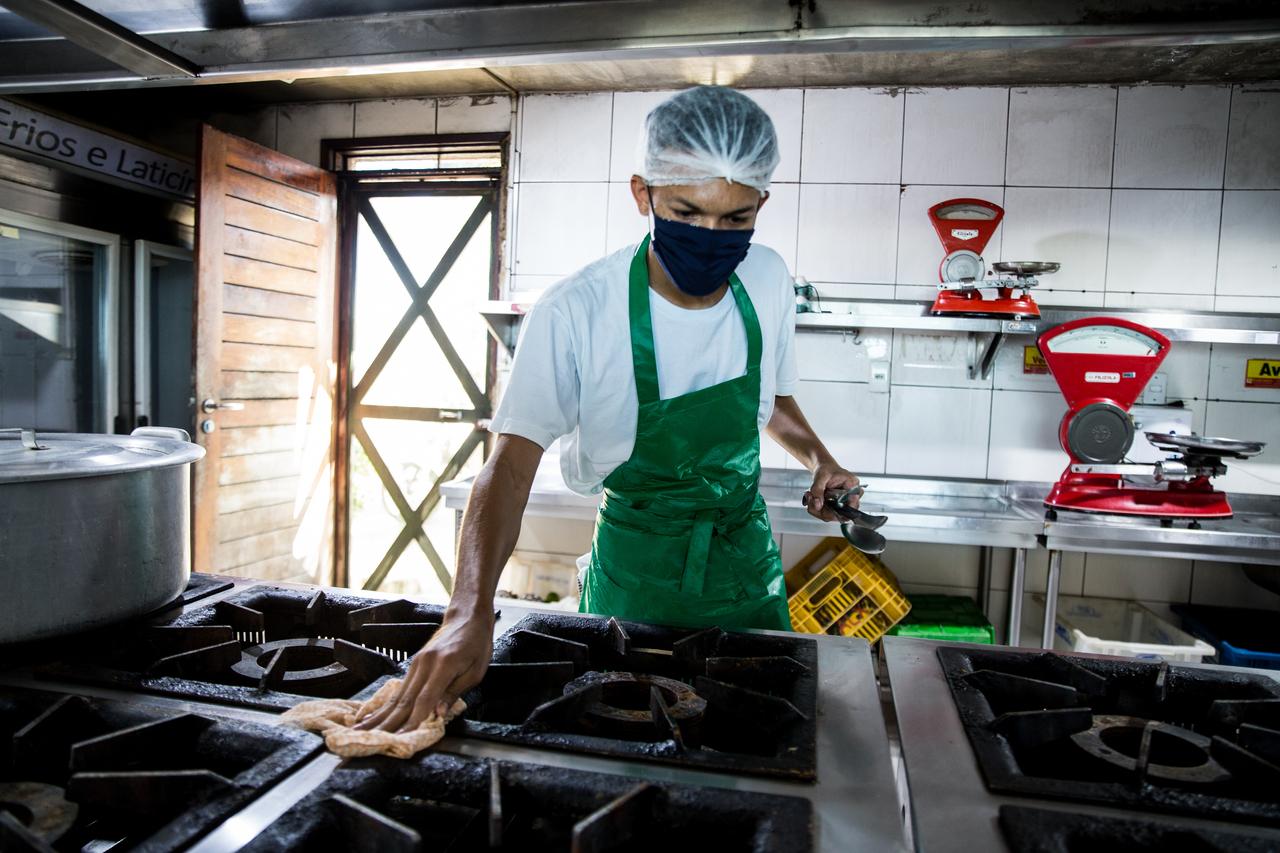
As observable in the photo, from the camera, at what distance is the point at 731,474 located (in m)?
1.48

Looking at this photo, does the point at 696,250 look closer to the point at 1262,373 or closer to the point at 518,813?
the point at 518,813

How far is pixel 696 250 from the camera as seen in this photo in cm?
133

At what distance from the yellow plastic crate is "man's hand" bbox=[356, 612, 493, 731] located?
7.45ft

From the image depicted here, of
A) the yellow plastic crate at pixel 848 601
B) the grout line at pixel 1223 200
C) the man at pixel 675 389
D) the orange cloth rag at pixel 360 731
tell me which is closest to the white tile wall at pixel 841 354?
the yellow plastic crate at pixel 848 601

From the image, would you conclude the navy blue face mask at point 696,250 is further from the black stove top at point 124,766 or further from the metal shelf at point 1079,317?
the metal shelf at point 1079,317

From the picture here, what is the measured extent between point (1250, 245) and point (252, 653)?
398 cm

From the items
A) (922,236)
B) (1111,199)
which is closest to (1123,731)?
(922,236)

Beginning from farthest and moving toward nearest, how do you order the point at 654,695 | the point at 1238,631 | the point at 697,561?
the point at 1238,631, the point at 697,561, the point at 654,695

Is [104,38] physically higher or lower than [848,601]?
higher

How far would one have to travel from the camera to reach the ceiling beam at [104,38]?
2.78 ft

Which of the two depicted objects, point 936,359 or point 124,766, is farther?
point 936,359

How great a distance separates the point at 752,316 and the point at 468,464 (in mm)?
3030

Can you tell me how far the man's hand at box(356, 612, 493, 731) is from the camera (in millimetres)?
831

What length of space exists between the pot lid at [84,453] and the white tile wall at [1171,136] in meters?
3.67
